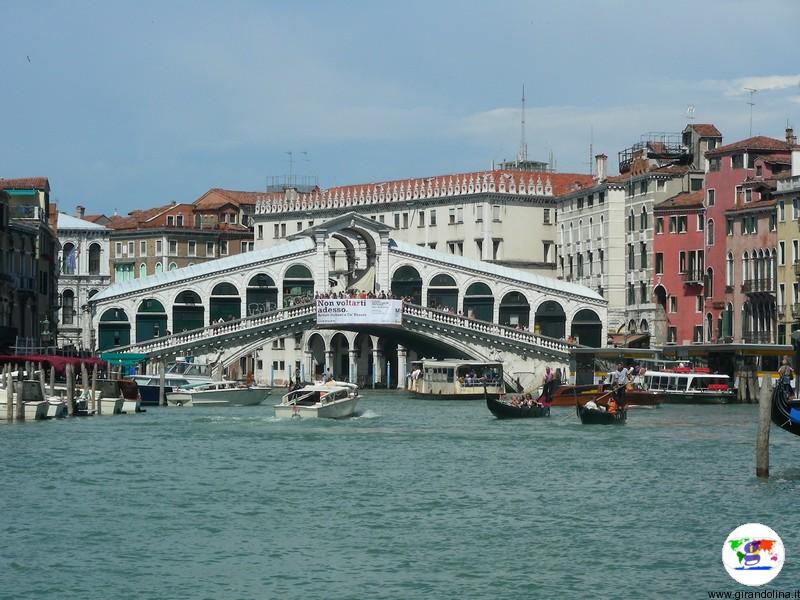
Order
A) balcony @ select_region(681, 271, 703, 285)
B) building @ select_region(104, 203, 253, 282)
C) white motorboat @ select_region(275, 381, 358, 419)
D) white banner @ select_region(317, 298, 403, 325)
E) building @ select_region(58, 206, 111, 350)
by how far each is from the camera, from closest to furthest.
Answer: white motorboat @ select_region(275, 381, 358, 419) → white banner @ select_region(317, 298, 403, 325) → balcony @ select_region(681, 271, 703, 285) → building @ select_region(58, 206, 111, 350) → building @ select_region(104, 203, 253, 282)

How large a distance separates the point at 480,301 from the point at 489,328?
17.4 ft

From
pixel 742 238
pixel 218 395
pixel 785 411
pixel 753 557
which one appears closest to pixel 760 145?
pixel 742 238

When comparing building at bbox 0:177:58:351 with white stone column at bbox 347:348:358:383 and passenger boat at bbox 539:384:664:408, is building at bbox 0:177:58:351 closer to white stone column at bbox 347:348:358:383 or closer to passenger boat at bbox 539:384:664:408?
white stone column at bbox 347:348:358:383

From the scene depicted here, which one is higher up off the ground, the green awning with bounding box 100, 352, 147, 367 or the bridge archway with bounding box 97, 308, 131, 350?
the bridge archway with bounding box 97, 308, 131, 350

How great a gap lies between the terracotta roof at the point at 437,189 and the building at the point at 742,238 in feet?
45.9

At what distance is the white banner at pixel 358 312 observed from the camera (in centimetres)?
7744

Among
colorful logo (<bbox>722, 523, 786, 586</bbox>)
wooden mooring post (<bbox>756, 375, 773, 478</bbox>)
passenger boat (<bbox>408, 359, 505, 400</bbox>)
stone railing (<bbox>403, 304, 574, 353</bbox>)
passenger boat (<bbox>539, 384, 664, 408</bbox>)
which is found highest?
stone railing (<bbox>403, 304, 574, 353</bbox>)

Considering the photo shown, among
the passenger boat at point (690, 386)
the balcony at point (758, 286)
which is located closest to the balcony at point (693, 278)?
the balcony at point (758, 286)

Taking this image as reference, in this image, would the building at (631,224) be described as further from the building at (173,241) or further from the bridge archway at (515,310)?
the building at (173,241)

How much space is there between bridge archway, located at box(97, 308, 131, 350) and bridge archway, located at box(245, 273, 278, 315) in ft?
16.9

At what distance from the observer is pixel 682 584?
27.0 m

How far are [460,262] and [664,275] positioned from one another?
850cm

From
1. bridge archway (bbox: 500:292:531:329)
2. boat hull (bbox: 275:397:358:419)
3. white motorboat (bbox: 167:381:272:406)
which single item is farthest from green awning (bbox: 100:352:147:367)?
boat hull (bbox: 275:397:358:419)

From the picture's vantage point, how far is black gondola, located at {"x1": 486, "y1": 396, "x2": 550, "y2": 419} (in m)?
57.9
